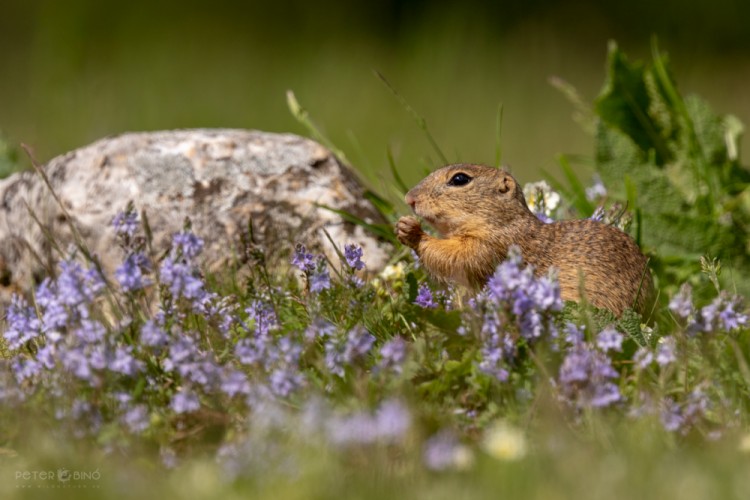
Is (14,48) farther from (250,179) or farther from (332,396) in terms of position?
(332,396)

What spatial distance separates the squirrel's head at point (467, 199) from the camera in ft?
12.6

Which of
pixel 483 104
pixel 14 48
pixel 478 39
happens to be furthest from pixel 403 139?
pixel 14 48

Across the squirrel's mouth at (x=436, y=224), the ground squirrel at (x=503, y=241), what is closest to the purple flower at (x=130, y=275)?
the ground squirrel at (x=503, y=241)

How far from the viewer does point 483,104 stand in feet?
31.9

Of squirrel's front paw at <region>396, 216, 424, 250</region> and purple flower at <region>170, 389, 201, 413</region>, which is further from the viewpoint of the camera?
squirrel's front paw at <region>396, 216, 424, 250</region>

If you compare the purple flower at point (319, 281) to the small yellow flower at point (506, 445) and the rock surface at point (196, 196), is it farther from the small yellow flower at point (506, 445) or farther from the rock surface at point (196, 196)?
the rock surface at point (196, 196)

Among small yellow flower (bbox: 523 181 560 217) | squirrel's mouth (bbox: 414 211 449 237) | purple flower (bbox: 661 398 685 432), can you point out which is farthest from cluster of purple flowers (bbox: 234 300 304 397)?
small yellow flower (bbox: 523 181 560 217)

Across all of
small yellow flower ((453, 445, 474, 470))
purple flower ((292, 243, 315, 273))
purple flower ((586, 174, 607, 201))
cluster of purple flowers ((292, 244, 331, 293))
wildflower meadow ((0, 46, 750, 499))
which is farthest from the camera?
purple flower ((586, 174, 607, 201))

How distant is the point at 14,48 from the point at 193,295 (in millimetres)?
8684

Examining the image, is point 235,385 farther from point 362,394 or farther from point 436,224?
point 436,224

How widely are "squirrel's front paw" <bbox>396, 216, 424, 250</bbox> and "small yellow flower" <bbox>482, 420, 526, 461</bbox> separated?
136 centimetres

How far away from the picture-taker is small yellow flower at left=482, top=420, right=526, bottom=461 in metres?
2.32

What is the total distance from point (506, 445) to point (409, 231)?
1498 millimetres

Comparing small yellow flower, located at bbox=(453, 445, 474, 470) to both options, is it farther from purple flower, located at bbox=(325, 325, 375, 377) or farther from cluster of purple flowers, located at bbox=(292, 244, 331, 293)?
cluster of purple flowers, located at bbox=(292, 244, 331, 293)
